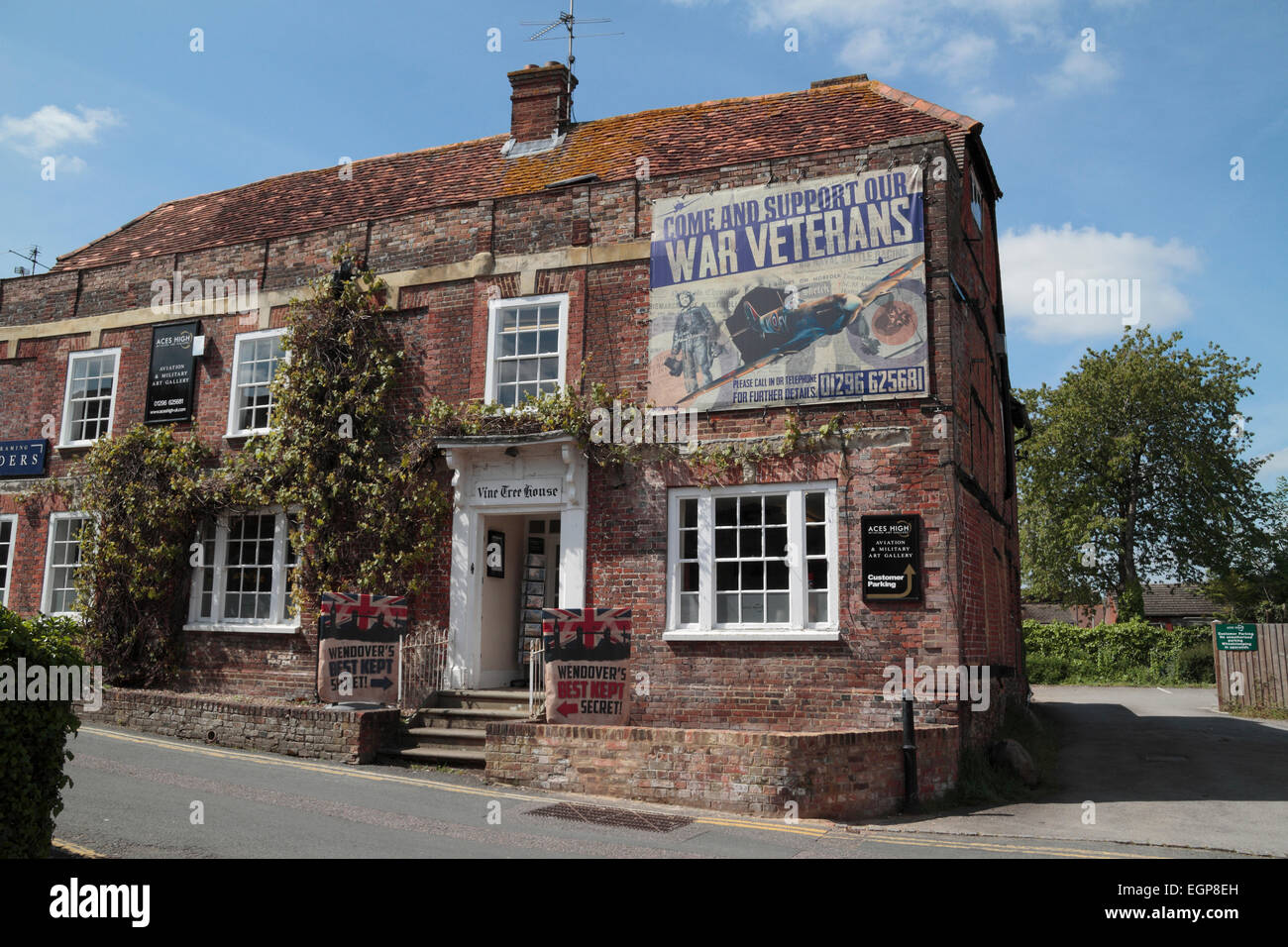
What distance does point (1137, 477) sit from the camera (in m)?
42.7

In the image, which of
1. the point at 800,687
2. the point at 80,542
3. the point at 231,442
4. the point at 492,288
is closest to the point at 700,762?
the point at 800,687

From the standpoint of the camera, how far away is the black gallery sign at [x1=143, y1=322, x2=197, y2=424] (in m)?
16.0

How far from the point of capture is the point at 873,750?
9.60 metres

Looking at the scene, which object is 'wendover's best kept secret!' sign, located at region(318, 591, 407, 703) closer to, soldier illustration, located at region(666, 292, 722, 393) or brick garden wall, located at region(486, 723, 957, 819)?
brick garden wall, located at region(486, 723, 957, 819)

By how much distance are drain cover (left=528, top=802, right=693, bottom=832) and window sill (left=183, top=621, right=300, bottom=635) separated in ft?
22.4

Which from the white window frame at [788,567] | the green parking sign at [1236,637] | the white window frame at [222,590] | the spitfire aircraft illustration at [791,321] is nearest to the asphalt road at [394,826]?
the white window frame at [788,567]

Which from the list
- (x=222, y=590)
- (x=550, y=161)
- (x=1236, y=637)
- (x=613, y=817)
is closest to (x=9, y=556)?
(x=222, y=590)

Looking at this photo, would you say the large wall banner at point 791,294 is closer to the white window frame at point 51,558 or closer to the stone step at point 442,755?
the stone step at point 442,755

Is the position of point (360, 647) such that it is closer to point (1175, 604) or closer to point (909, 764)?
point (909, 764)
